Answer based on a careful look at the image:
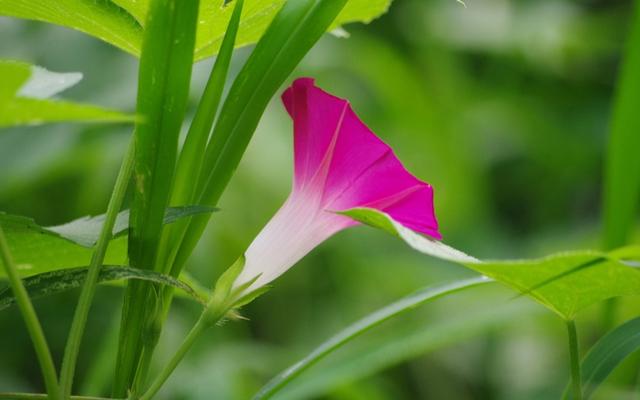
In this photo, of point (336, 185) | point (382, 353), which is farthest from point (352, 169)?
point (382, 353)

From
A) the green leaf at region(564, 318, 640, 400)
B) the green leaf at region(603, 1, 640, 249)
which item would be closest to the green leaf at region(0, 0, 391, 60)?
the green leaf at region(564, 318, 640, 400)

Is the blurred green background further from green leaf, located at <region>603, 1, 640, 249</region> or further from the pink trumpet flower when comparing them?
the pink trumpet flower

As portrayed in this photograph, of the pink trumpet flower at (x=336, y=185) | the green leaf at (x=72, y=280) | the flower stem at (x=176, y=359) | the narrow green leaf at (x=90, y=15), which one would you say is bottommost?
the flower stem at (x=176, y=359)

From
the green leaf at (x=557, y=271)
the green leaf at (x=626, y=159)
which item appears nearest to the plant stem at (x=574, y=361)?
the green leaf at (x=557, y=271)

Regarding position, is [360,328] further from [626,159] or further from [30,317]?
[626,159]

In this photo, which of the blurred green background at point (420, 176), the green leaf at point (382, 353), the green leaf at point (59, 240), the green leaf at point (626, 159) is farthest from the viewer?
the blurred green background at point (420, 176)

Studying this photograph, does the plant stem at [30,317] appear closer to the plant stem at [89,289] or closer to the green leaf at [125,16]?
the plant stem at [89,289]

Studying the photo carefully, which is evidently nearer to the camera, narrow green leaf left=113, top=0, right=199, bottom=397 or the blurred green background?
narrow green leaf left=113, top=0, right=199, bottom=397

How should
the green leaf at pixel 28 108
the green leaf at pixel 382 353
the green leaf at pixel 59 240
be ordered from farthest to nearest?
the green leaf at pixel 382 353
the green leaf at pixel 59 240
the green leaf at pixel 28 108
